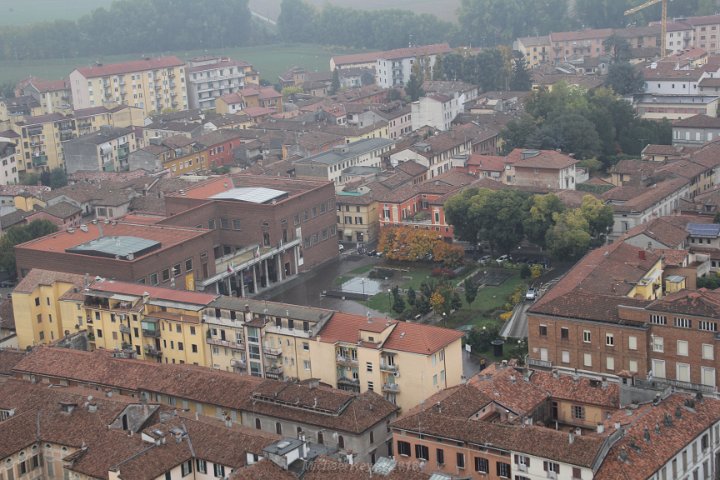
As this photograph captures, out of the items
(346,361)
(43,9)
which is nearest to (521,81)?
(346,361)

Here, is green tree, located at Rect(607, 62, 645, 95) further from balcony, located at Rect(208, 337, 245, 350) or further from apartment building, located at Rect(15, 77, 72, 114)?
balcony, located at Rect(208, 337, 245, 350)

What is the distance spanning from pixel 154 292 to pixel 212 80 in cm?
6701

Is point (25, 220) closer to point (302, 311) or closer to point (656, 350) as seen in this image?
point (302, 311)

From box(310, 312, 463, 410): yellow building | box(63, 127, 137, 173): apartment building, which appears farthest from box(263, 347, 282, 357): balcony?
box(63, 127, 137, 173): apartment building

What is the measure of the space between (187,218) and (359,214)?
11.5 m

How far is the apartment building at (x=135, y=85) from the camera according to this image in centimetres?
9912

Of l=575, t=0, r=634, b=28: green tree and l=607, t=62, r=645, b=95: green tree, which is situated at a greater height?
l=575, t=0, r=634, b=28: green tree

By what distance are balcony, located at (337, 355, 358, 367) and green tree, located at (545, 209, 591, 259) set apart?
1887 centimetres

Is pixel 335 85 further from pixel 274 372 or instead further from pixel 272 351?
pixel 274 372

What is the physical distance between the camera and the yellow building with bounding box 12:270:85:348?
46938 millimetres

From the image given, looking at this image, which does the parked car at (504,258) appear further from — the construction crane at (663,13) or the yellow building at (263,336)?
the construction crane at (663,13)

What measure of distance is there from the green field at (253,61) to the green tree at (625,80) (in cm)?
Answer: 4634

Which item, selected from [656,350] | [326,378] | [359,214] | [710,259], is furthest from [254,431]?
[359,214]

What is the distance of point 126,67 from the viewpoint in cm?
10150
